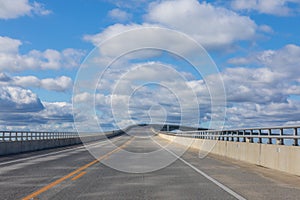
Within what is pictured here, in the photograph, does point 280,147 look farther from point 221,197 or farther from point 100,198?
point 100,198

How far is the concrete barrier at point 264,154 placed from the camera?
50.0 ft

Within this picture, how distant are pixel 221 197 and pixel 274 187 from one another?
2.65 m

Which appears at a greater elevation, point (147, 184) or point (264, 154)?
point (264, 154)

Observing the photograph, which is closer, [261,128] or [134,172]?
[134,172]

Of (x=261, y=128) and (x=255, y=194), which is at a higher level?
(x=261, y=128)

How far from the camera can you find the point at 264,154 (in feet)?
61.6

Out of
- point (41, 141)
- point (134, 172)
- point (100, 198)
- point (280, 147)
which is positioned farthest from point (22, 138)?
point (100, 198)

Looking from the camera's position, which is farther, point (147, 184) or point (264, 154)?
point (264, 154)

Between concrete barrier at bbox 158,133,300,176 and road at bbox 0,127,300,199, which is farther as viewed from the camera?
concrete barrier at bbox 158,133,300,176

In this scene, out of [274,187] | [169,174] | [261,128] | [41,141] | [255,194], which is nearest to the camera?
[255,194]

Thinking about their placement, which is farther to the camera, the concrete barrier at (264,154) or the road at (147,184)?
the concrete barrier at (264,154)

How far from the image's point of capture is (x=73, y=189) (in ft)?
37.8

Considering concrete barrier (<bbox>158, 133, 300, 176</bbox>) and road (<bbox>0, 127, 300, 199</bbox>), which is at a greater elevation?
concrete barrier (<bbox>158, 133, 300, 176</bbox>)

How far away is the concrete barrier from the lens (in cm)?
1523
